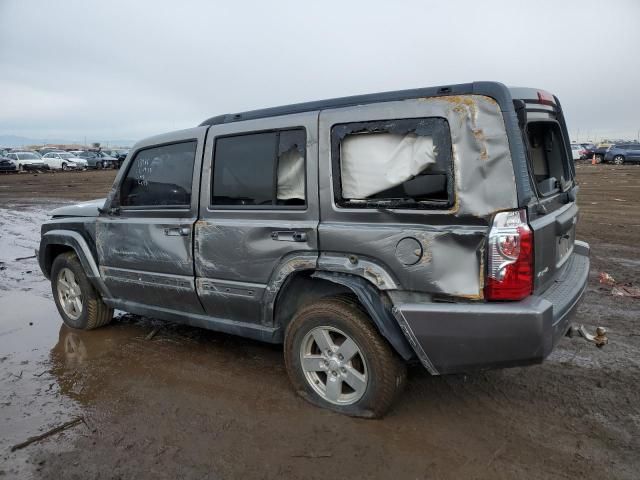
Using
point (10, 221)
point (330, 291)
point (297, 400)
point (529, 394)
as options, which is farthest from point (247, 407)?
point (10, 221)

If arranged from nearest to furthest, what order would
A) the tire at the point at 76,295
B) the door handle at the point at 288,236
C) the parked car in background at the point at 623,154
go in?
the door handle at the point at 288,236, the tire at the point at 76,295, the parked car in background at the point at 623,154

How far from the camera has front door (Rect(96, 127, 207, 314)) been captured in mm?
3957

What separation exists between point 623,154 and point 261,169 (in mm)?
36797

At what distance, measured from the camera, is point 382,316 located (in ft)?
9.69

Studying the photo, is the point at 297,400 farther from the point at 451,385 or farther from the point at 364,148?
the point at 364,148

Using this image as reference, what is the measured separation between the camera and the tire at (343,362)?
302cm

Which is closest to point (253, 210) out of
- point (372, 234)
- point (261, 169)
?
point (261, 169)

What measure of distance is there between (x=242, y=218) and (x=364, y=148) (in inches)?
41.1

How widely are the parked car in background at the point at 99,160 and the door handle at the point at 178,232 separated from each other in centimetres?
4173

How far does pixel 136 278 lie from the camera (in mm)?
4355

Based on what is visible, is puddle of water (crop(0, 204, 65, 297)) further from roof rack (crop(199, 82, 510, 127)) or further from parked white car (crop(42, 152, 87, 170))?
parked white car (crop(42, 152, 87, 170))

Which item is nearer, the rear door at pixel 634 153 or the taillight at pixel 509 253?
the taillight at pixel 509 253

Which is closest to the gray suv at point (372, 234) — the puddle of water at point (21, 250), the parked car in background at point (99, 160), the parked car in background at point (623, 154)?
the puddle of water at point (21, 250)

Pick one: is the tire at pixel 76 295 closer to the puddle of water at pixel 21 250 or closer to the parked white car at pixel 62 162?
the puddle of water at pixel 21 250
